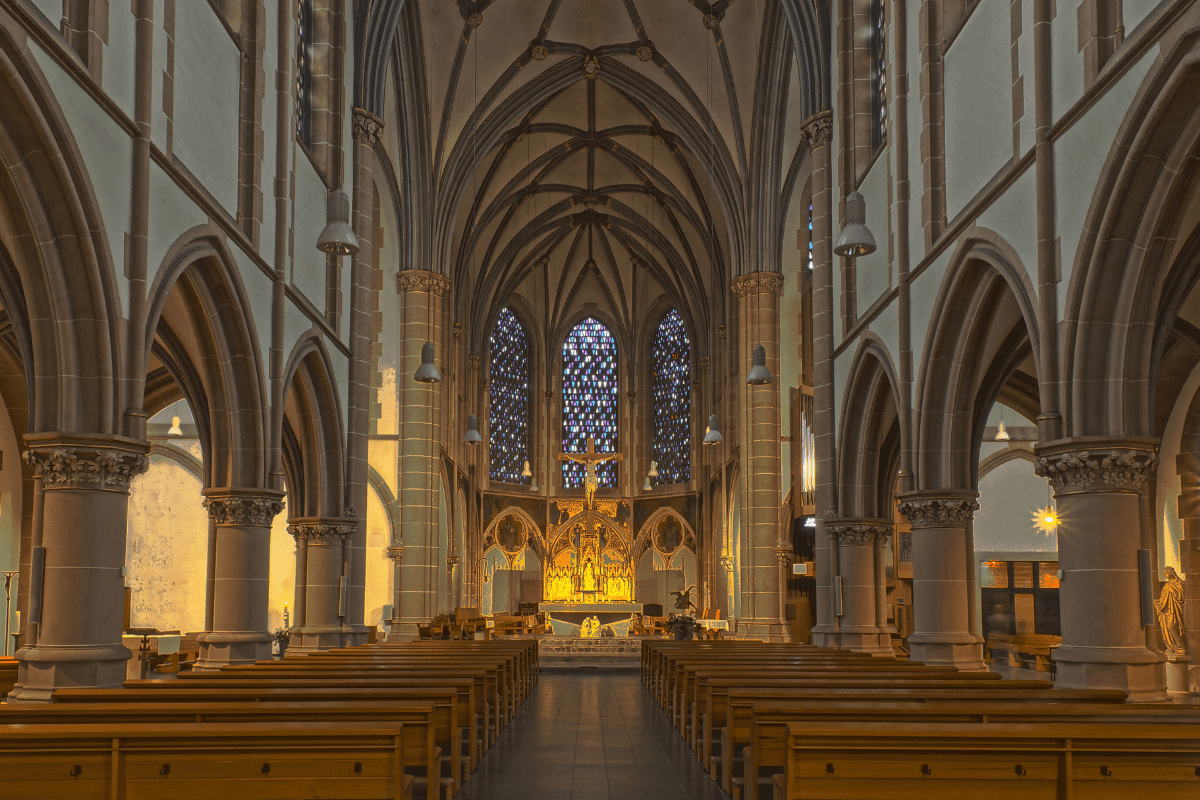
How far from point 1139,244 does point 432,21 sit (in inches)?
855

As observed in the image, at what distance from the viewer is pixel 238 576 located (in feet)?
50.3

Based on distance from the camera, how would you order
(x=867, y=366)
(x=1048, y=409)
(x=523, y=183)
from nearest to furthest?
(x=1048, y=409), (x=867, y=366), (x=523, y=183)

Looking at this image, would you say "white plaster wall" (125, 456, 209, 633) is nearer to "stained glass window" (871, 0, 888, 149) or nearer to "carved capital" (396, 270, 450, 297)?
"carved capital" (396, 270, 450, 297)

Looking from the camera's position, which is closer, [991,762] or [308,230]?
[991,762]

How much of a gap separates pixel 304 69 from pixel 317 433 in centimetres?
632

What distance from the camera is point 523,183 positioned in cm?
3897

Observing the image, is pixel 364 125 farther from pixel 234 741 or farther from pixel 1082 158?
pixel 234 741

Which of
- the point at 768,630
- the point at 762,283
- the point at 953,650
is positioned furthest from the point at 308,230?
the point at 768,630

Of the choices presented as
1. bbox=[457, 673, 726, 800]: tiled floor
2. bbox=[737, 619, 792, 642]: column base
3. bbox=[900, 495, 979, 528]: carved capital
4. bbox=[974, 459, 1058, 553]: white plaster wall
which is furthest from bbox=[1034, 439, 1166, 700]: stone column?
bbox=[737, 619, 792, 642]: column base

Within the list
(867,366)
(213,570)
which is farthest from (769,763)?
(867,366)

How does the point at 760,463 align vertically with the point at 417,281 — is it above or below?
below

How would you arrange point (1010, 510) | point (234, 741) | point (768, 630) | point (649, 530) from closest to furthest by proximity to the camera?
point (234, 741) → point (1010, 510) → point (768, 630) → point (649, 530)

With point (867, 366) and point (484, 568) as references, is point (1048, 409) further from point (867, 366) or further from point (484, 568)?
point (484, 568)

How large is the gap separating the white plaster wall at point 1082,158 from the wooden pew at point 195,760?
772 centimetres
